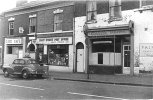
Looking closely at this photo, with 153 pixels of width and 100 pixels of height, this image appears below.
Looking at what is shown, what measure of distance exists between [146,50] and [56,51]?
1036 centimetres

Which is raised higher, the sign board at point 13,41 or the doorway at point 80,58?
the sign board at point 13,41

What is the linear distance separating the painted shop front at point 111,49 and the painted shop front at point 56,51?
256 cm

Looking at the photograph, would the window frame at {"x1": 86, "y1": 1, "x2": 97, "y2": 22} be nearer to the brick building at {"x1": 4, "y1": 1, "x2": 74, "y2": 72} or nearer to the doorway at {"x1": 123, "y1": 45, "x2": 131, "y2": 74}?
the brick building at {"x1": 4, "y1": 1, "x2": 74, "y2": 72}

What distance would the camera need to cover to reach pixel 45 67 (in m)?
20.7

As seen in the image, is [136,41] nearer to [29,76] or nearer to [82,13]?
[82,13]

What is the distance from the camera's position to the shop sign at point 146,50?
19.4m

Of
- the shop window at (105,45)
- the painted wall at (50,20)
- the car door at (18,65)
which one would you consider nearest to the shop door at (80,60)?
the shop window at (105,45)

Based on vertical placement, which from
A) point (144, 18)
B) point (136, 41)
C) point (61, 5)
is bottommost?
point (136, 41)

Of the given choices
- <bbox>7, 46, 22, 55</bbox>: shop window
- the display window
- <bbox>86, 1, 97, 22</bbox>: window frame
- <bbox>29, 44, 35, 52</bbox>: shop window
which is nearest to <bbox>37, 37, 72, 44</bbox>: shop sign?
the display window

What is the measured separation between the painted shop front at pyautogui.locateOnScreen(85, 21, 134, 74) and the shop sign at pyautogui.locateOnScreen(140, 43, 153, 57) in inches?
33.3

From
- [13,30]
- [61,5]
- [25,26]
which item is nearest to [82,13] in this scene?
[61,5]

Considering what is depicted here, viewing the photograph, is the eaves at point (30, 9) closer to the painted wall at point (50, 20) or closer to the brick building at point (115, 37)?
the painted wall at point (50, 20)

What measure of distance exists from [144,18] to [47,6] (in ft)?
38.4

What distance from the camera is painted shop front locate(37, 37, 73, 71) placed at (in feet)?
83.1
